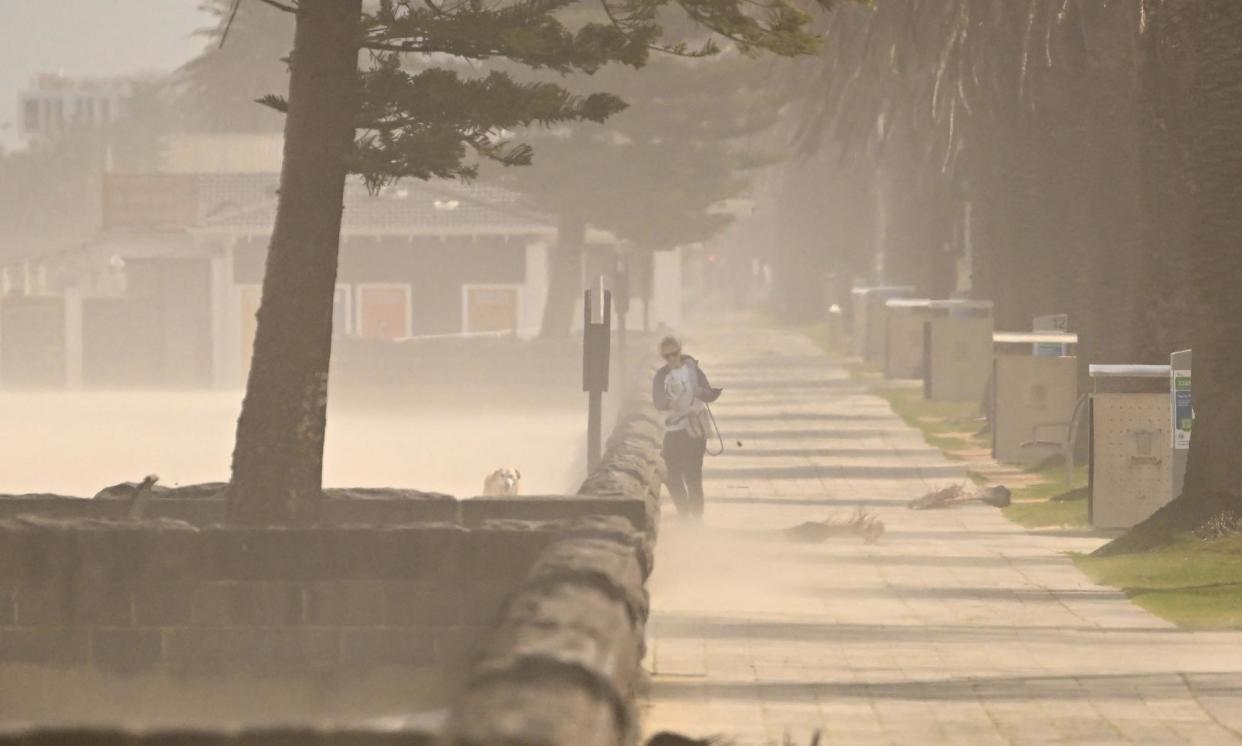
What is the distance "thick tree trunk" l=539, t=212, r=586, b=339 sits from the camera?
6059 centimetres

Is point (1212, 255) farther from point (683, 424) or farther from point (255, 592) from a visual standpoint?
point (255, 592)

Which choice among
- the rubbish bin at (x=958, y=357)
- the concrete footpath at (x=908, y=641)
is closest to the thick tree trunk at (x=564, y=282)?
the rubbish bin at (x=958, y=357)

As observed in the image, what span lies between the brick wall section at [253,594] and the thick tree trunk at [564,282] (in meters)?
48.7

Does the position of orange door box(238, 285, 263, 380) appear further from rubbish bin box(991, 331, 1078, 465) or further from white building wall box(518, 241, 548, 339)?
rubbish bin box(991, 331, 1078, 465)

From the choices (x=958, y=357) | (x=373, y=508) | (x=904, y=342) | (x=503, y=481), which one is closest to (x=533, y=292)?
(x=904, y=342)

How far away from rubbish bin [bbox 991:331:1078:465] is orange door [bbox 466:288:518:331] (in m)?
38.4

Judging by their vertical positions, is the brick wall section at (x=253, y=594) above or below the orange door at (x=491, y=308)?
above

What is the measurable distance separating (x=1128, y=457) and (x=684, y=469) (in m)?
3.74

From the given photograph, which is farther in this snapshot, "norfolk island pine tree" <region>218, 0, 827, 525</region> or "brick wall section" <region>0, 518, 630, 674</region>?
"norfolk island pine tree" <region>218, 0, 827, 525</region>

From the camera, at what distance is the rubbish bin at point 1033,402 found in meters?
27.0

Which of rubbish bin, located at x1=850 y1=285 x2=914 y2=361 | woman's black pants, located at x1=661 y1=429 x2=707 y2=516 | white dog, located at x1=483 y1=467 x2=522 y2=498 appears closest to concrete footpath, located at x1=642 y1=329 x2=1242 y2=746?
woman's black pants, located at x1=661 y1=429 x2=707 y2=516

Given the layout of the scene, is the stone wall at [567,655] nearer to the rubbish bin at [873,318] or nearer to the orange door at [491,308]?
the rubbish bin at [873,318]

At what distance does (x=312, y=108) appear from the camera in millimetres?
14398

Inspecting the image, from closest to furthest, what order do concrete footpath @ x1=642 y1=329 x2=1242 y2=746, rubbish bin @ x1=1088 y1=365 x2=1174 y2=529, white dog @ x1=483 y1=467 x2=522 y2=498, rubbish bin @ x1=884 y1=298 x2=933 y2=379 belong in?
concrete footpath @ x1=642 y1=329 x2=1242 y2=746, rubbish bin @ x1=1088 y1=365 x2=1174 y2=529, white dog @ x1=483 y1=467 x2=522 y2=498, rubbish bin @ x1=884 y1=298 x2=933 y2=379
